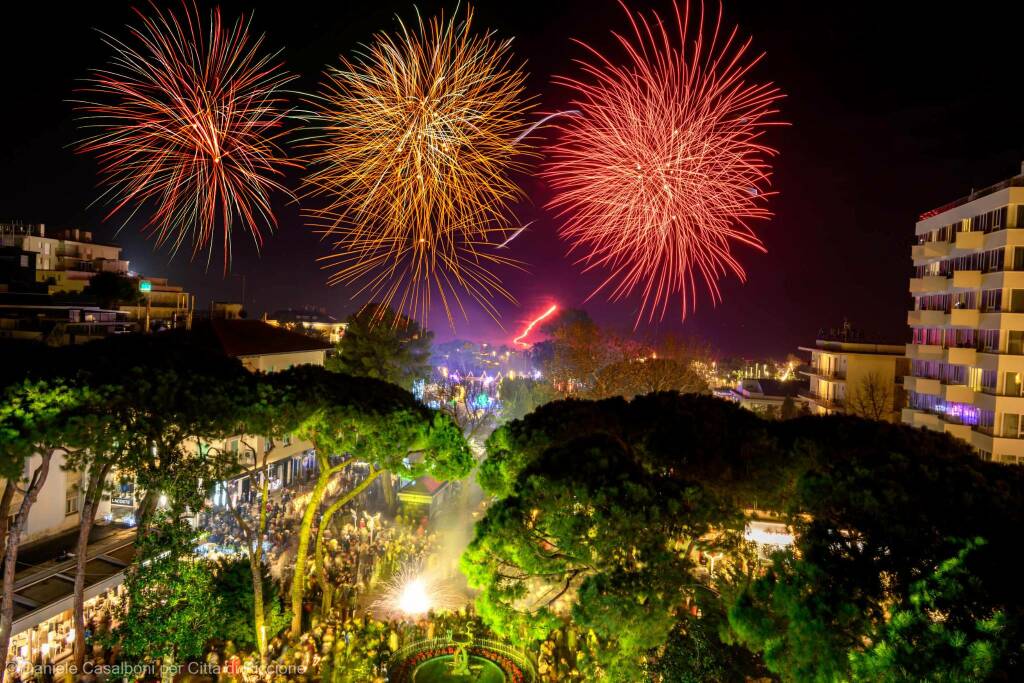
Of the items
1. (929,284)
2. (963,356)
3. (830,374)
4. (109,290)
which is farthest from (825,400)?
(109,290)

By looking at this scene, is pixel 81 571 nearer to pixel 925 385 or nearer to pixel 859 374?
pixel 925 385

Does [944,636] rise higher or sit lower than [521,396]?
higher

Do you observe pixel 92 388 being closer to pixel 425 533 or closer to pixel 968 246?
pixel 425 533

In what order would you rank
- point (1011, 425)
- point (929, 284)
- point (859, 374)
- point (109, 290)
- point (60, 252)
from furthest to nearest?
point (60, 252) → point (109, 290) → point (859, 374) → point (929, 284) → point (1011, 425)

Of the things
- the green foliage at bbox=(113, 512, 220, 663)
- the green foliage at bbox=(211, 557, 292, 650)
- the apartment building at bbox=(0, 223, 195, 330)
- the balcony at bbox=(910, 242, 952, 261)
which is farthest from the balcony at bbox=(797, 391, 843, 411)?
the apartment building at bbox=(0, 223, 195, 330)

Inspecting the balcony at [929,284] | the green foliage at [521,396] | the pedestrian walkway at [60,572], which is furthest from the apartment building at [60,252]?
the balcony at [929,284]

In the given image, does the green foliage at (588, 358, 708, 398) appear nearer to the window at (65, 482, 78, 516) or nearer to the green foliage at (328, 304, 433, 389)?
the green foliage at (328, 304, 433, 389)
